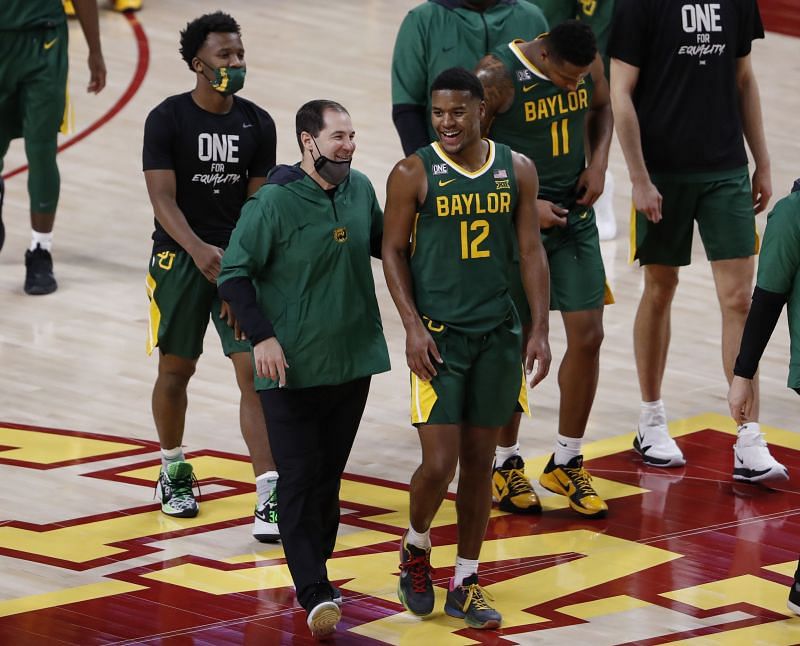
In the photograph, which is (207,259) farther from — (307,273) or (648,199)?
(648,199)

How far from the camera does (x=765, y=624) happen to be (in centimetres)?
574

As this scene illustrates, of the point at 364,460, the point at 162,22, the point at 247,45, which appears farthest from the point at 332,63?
the point at 364,460

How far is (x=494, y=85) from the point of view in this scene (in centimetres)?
648

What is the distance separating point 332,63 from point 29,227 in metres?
4.32

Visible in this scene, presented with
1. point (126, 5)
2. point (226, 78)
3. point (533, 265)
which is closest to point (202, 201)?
point (226, 78)

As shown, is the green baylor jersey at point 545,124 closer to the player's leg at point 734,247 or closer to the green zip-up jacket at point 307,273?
the player's leg at point 734,247

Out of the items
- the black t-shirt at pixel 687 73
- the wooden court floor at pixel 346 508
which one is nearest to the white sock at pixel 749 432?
the wooden court floor at pixel 346 508

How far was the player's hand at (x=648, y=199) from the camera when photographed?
7129 millimetres

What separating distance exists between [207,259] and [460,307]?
1.19 meters

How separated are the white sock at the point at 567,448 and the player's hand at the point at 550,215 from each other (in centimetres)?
87

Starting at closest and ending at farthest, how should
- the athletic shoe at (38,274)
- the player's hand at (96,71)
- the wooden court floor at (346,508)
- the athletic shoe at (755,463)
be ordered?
1. the wooden court floor at (346,508)
2. the athletic shoe at (755,463)
3. the athletic shoe at (38,274)
4. the player's hand at (96,71)

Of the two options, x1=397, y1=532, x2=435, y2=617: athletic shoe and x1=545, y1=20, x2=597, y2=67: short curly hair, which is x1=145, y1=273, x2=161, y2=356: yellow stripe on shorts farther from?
x1=545, y1=20, x2=597, y2=67: short curly hair

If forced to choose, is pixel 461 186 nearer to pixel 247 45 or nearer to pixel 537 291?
pixel 537 291

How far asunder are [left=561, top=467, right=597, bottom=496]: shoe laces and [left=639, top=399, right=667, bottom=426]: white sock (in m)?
0.64
